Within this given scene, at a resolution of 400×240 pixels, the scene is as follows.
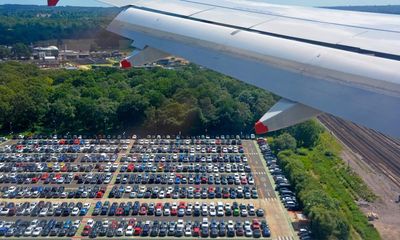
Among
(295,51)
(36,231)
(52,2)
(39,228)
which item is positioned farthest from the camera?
(39,228)

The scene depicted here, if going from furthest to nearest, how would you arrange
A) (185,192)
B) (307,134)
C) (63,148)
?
(307,134)
(63,148)
(185,192)

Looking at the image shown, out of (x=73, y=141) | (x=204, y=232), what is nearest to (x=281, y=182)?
(x=204, y=232)

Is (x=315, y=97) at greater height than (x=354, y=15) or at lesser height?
lesser

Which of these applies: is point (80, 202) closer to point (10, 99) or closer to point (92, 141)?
point (92, 141)

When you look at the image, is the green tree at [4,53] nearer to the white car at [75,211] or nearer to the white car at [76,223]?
the white car at [75,211]

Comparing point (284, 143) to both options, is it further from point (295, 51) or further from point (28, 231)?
point (295, 51)

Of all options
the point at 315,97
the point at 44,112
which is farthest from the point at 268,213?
the point at 44,112

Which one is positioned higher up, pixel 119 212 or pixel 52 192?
pixel 119 212
